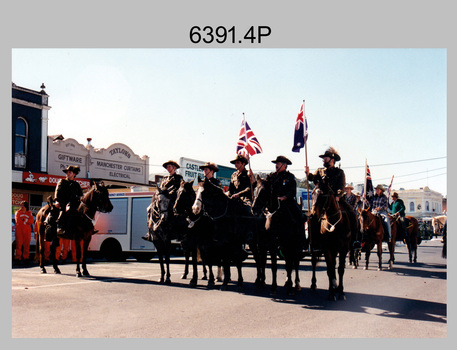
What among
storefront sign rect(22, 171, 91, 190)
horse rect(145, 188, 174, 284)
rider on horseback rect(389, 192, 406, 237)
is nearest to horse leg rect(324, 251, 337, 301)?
horse rect(145, 188, 174, 284)

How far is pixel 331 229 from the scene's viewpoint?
345 inches

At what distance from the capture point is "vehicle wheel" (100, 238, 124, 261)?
18.5 m

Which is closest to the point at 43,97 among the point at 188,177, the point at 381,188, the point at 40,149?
the point at 40,149

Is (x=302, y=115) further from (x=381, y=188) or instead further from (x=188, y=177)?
(x=188, y=177)

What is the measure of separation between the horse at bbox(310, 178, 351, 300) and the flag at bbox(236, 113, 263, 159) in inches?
159

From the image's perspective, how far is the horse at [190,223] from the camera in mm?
9859

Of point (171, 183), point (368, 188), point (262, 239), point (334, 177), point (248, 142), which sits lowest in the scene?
point (262, 239)

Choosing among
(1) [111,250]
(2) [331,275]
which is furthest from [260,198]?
(1) [111,250]

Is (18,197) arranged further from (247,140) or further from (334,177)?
(334,177)

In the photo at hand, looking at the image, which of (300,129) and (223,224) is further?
(300,129)

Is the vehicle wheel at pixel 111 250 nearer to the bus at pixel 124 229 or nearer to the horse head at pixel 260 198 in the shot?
the bus at pixel 124 229

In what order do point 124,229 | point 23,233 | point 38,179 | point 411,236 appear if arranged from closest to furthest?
point 23,233 → point 411,236 → point 124,229 → point 38,179

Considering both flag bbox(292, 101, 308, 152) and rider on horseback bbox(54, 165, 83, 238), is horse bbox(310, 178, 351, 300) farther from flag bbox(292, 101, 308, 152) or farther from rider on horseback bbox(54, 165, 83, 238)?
rider on horseback bbox(54, 165, 83, 238)

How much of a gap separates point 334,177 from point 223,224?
8.11 feet
